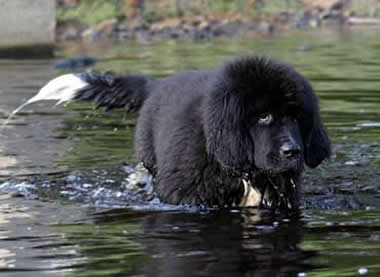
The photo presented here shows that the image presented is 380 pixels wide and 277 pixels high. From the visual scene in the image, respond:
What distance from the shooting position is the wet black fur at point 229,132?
23.8 feet

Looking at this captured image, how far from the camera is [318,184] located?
8.84m

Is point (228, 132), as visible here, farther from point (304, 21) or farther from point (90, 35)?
A: point (304, 21)

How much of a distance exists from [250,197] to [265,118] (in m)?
0.73

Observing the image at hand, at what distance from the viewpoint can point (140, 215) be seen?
7730mm

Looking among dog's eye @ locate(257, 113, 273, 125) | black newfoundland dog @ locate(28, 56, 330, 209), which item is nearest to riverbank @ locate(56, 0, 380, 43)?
black newfoundland dog @ locate(28, 56, 330, 209)

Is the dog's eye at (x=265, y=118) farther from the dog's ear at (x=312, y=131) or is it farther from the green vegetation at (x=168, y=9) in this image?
the green vegetation at (x=168, y=9)

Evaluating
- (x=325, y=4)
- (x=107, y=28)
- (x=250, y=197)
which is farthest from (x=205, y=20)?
(x=250, y=197)

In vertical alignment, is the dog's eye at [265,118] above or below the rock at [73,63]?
above

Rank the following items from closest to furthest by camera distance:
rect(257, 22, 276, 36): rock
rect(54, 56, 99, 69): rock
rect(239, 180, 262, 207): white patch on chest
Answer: rect(239, 180, 262, 207): white patch on chest, rect(54, 56, 99, 69): rock, rect(257, 22, 276, 36): rock

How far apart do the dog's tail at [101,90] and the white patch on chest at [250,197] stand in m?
1.74

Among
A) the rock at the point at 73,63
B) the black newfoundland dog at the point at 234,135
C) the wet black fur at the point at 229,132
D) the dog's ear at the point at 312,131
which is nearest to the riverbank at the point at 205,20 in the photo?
the rock at the point at 73,63

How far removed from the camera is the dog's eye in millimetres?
7301

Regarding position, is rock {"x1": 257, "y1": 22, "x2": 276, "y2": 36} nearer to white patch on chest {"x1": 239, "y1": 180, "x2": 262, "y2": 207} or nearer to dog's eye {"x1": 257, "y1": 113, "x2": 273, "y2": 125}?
white patch on chest {"x1": 239, "y1": 180, "x2": 262, "y2": 207}

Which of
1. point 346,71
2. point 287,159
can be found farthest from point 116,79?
point 346,71
